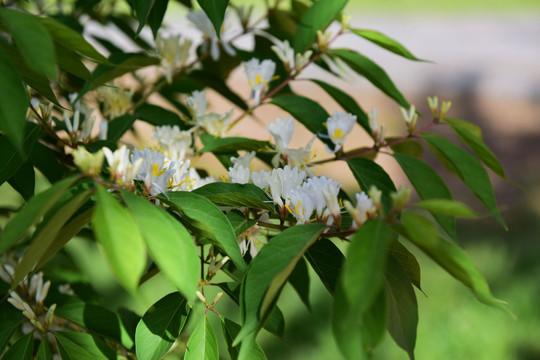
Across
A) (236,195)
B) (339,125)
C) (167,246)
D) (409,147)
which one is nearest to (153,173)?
(236,195)

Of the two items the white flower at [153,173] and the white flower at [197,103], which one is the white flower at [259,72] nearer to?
the white flower at [197,103]

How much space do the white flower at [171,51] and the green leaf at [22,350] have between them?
54cm

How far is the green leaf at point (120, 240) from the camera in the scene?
1.52 ft

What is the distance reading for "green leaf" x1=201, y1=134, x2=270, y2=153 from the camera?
0.89 metres

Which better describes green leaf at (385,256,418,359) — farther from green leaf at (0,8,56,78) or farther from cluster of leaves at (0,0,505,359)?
green leaf at (0,8,56,78)

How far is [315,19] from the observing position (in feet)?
3.10

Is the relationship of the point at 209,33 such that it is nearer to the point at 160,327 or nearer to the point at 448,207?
the point at 160,327

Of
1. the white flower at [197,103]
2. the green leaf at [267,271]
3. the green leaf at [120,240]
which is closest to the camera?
the green leaf at [120,240]

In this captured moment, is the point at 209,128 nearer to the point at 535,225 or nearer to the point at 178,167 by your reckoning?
the point at 178,167

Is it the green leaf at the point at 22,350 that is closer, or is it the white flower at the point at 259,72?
the green leaf at the point at 22,350

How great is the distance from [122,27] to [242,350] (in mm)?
996

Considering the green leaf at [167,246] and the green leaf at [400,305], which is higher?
the green leaf at [167,246]

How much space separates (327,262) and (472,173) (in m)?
0.23

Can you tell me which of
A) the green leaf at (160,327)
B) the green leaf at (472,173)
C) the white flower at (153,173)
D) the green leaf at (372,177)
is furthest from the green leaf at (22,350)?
the green leaf at (472,173)
